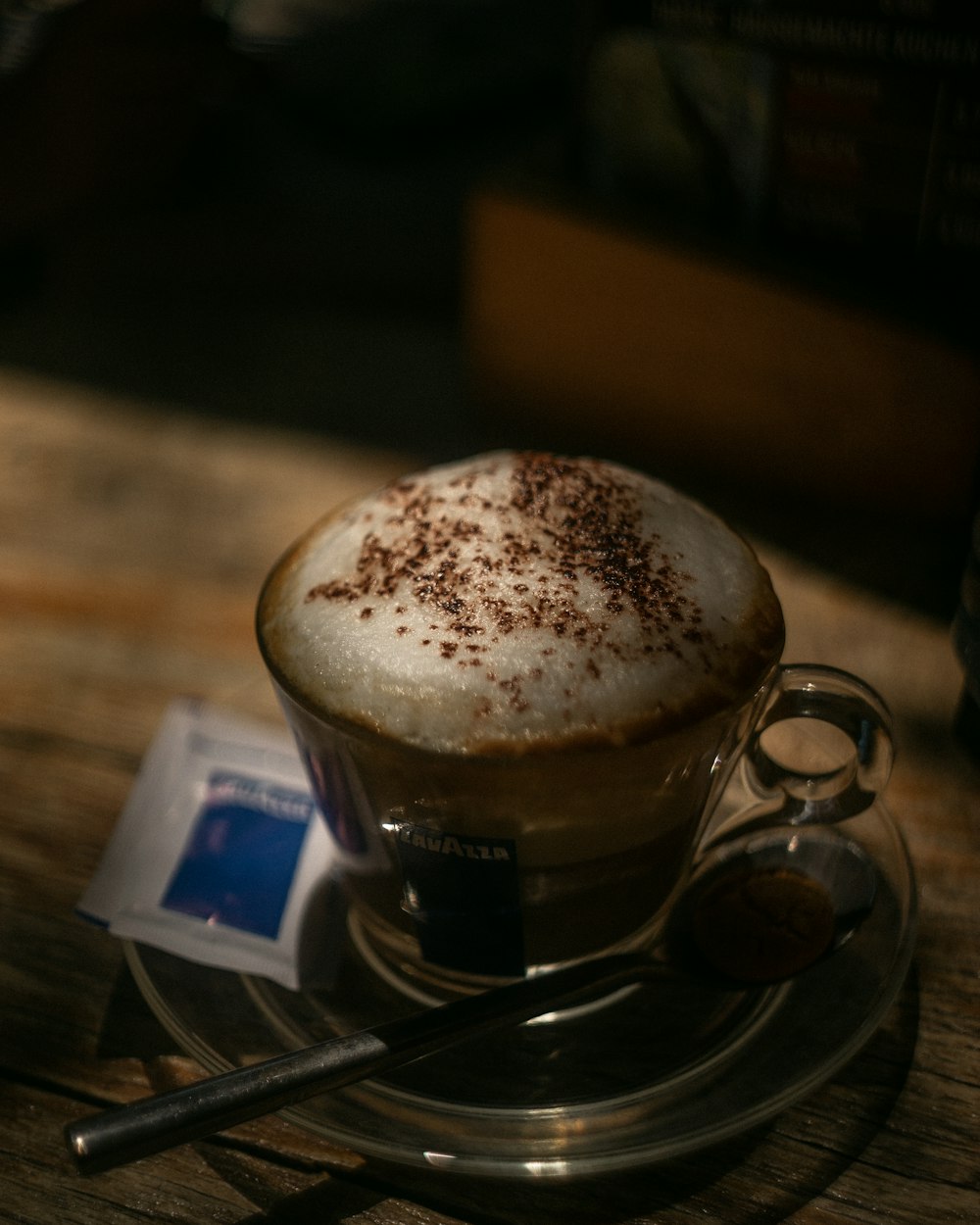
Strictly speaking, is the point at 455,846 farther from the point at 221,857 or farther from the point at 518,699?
the point at 221,857

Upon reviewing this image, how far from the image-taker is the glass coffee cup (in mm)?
472

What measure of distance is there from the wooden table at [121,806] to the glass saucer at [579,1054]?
0.02 meters

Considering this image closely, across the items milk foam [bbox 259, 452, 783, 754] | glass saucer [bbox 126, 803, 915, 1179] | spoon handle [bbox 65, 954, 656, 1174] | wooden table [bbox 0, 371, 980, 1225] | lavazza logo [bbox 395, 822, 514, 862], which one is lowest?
wooden table [bbox 0, 371, 980, 1225]

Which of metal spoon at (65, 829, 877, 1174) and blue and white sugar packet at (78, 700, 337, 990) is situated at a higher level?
metal spoon at (65, 829, 877, 1174)

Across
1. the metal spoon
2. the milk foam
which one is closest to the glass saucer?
the metal spoon

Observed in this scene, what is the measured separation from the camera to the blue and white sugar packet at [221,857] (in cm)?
57

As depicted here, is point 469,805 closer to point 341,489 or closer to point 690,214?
point 341,489

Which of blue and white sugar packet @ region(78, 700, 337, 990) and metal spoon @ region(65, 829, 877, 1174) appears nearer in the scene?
metal spoon @ region(65, 829, 877, 1174)

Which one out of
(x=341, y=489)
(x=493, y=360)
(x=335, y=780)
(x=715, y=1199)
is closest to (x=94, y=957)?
(x=335, y=780)

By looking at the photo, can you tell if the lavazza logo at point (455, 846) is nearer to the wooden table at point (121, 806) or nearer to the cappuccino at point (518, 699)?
the cappuccino at point (518, 699)

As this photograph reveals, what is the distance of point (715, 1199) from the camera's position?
1.51ft

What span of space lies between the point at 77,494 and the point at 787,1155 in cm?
81

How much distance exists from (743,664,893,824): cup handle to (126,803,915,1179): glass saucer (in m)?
0.06

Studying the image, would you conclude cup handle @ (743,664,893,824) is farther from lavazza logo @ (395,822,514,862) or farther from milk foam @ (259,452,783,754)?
lavazza logo @ (395,822,514,862)
